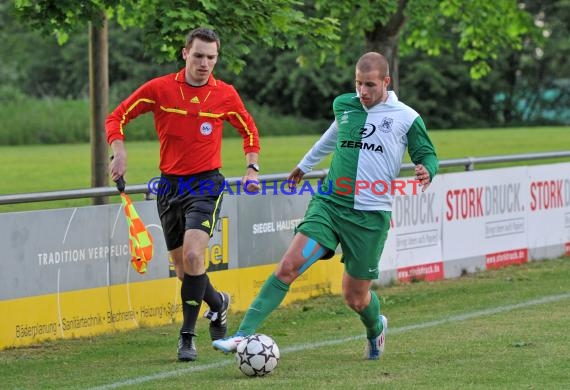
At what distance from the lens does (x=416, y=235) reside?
42.6 ft

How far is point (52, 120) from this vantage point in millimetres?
41125

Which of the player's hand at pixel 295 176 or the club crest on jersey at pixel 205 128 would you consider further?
the club crest on jersey at pixel 205 128

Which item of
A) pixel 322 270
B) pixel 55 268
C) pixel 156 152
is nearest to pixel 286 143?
pixel 156 152

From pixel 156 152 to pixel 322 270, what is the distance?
836 inches

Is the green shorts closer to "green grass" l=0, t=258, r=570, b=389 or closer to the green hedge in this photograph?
"green grass" l=0, t=258, r=570, b=389

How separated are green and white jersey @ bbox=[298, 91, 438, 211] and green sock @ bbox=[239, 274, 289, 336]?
656 mm

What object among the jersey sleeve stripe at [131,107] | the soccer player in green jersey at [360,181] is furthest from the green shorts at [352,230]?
the jersey sleeve stripe at [131,107]

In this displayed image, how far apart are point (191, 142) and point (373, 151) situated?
1.32 metres

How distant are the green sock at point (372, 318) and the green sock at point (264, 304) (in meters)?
0.66

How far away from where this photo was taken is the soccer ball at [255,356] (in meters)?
7.32

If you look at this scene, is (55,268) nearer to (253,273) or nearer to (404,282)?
(253,273)

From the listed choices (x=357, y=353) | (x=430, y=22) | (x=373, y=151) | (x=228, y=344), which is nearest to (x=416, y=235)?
(x=357, y=353)

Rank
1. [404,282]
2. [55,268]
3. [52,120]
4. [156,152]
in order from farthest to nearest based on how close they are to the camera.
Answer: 1. [52,120]
2. [156,152]
3. [404,282]
4. [55,268]

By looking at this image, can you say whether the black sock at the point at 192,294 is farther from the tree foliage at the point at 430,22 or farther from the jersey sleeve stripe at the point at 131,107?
the tree foliage at the point at 430,22
